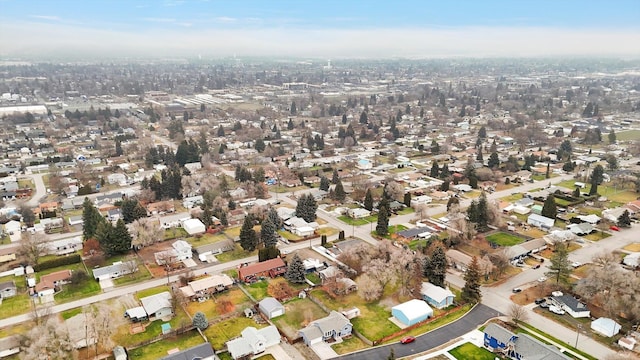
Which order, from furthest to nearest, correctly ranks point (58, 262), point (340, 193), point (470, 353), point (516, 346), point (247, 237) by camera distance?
point (340, 193), point (247, 237), point (58, 262), point (470, 353), point (516, 346)

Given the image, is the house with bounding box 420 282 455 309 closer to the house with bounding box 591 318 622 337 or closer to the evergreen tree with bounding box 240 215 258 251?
the house with bounding box 591 318 622 337

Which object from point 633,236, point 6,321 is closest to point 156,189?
point 6,321

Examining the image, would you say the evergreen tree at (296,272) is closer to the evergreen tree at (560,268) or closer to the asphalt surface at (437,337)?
the asphalt surface at (437,337)

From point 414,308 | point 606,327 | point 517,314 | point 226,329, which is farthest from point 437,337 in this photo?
point 226,329

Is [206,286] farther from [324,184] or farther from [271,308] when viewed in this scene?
[324,184]

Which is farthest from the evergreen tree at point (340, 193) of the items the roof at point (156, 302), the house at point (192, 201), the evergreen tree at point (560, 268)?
the roof at point (156, 302)

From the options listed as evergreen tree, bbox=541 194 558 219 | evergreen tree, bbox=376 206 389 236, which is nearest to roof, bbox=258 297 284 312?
evergreen tree, bbox=376 206 389 236
